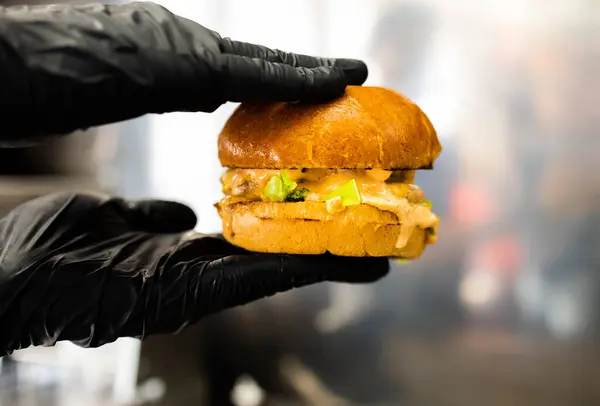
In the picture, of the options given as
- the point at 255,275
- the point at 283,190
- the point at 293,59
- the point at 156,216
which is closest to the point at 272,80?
the point at 293,59

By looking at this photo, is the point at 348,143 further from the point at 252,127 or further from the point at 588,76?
the point at 588,76

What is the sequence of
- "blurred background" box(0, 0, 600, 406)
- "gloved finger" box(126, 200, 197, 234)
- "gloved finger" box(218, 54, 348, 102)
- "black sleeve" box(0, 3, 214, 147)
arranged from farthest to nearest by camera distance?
"blurred background" box(0, 0, 600, 406) → "gloved finger" box(126, 200, 197, 234) → "gloved finger" box(218, 54, 348, 102) → "black sleeve" box(0, 3, 214, 147)

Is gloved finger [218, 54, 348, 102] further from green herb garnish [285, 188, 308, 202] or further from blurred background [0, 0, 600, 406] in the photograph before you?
blurred background [0, 0, 600, 406]

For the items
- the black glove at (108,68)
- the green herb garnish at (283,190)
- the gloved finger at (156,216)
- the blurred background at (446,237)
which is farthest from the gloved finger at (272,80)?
the blurred background at (446,237)

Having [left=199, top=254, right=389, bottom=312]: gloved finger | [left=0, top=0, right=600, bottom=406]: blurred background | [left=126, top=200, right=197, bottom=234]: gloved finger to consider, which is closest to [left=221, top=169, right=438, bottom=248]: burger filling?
[left=199, top=254, right=389, bottom=312]: gloved finger

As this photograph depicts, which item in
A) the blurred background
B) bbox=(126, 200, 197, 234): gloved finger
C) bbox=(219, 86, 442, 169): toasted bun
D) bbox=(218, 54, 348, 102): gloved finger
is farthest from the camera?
the blurred background

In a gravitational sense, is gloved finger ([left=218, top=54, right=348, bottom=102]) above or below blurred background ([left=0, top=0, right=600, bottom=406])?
above

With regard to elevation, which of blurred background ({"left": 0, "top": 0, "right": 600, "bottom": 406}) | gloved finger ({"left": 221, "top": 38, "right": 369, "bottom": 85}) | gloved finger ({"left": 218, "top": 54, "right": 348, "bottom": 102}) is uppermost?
gloved finger ({"left": 221, "top": 38, "right": 369, "bottom": 85})
